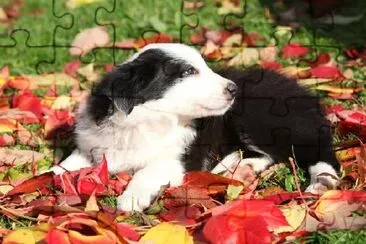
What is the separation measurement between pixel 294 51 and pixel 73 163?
3099mm

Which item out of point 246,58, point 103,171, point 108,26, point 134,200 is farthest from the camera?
point 108,26

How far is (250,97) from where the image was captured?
16.8 feet

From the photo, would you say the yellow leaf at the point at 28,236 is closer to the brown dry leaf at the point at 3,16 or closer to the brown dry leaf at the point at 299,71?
the brown dry leaf at the point at 299,71

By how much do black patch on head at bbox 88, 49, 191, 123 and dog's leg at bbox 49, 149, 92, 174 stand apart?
0.32 m

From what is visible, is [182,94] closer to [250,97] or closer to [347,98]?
[250,97]

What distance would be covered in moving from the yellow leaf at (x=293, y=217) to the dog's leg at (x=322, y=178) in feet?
1.44

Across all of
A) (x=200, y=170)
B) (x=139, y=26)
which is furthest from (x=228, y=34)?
(x=200, y=170)

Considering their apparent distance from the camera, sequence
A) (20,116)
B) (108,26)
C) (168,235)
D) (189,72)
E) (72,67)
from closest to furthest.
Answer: (168,235), (189,72), (20,116), (72,67), (108,26)

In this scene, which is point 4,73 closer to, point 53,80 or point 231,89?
point 53,80

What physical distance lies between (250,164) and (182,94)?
63cm

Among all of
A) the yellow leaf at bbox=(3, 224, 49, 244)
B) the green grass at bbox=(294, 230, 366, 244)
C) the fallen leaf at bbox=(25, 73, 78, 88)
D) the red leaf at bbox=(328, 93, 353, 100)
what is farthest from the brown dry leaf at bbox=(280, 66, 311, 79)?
the yellow leaf at bbox=(3, 224, 49, 244)

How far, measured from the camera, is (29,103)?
6168mm

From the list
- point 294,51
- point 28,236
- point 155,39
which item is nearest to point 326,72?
point 294,51
